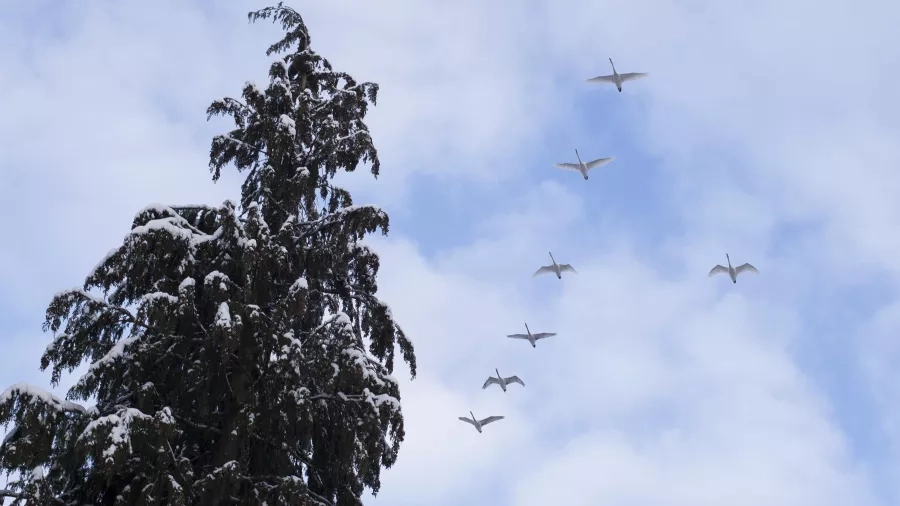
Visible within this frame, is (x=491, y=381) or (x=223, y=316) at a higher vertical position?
(x=491, y=381)

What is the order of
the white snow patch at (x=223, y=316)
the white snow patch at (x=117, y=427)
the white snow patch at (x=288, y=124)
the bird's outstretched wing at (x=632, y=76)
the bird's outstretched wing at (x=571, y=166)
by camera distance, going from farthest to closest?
the bird's outstretched wing at (x=571, y=166), the bird's outstretched wing at (x=632, y=76), the white snow patch at (x=288, y=124), the white snow patch at (x=223, y=316), the white snow patch at (x=117, y=427)

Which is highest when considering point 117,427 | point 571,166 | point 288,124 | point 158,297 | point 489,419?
point 571,166

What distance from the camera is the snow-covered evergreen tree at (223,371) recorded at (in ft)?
33.9

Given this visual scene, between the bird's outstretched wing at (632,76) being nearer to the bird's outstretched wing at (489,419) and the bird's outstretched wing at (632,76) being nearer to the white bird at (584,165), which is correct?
the white bird at (584,165)

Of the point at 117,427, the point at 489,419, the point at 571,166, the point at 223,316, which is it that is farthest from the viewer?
the point at 571,166

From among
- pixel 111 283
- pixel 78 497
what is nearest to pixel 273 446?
pixel 78 497

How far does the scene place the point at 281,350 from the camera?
11.5m

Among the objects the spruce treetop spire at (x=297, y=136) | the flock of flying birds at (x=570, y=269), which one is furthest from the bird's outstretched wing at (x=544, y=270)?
the spruce treetop spire at (x=297, y=136)

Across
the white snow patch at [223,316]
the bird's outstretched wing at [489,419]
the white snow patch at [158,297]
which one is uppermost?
the bird's outstretched wing at [489,419]

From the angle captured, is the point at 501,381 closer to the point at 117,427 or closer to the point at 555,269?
the point at 555,269

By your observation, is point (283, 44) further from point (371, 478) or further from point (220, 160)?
point (371, 478)

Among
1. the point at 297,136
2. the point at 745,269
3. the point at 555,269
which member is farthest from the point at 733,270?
the point at 297,136

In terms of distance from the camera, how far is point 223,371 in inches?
457

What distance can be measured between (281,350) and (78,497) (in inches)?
122
